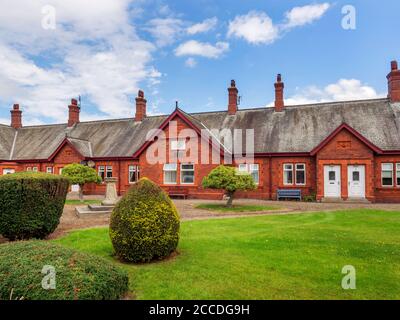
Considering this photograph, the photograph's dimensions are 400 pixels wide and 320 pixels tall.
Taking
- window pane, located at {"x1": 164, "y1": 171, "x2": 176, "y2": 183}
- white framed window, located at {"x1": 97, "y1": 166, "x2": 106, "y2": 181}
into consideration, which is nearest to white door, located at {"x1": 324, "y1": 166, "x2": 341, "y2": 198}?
window pane, located at {"x1": 164, "y1": 171, "x2": 176, "y2": 183}

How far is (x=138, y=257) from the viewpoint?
25.4ft

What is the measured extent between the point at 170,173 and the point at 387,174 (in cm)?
1698

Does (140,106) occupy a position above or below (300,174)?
above

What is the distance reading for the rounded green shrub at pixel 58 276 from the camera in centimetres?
504

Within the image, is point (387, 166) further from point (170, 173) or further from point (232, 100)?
point (170, 173)

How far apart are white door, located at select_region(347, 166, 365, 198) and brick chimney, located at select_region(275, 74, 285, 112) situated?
29.6 ft

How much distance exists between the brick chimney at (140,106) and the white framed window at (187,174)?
34.9 ft

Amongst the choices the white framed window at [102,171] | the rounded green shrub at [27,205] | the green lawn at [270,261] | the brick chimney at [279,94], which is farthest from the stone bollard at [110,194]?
the brick chimney at [279,94]

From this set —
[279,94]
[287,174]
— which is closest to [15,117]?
[279,94]

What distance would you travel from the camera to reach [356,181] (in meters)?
22.9

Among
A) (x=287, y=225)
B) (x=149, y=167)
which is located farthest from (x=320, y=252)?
(x=149, y=167)

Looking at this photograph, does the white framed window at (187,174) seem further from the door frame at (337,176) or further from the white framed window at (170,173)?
the door frame at (337,176)

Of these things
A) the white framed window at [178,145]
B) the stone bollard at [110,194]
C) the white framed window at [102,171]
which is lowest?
the stone bollard at [110,194]

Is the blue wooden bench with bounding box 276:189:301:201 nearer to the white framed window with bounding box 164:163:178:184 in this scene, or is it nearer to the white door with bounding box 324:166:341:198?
the white door with bounding box 324:166:341:198
